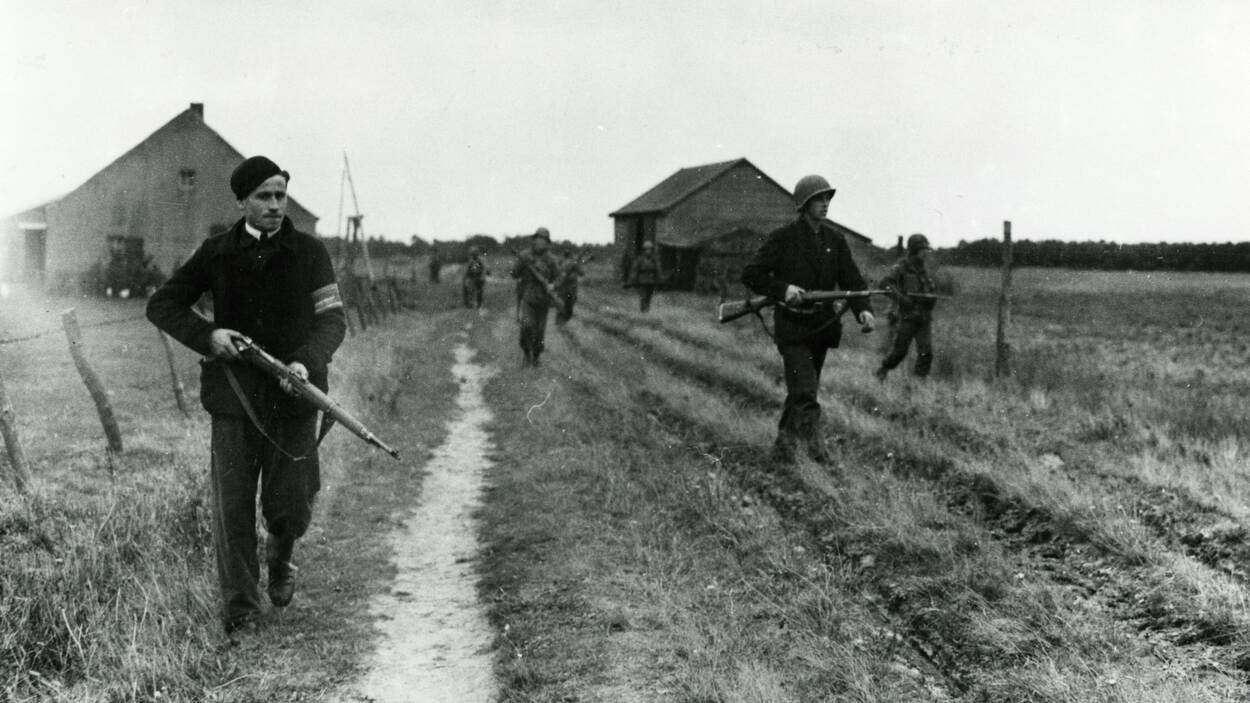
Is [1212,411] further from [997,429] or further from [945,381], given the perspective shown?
[945,381]

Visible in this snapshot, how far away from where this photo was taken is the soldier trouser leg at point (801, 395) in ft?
28.5

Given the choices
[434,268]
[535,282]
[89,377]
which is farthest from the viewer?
[434,268]

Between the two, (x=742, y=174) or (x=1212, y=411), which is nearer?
(x=1212, y=411)

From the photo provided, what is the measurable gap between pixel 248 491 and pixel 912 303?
32.8ft

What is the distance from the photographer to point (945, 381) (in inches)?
535

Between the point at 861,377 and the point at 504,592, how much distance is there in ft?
29.2

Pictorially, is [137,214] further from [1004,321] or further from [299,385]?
[299,385]

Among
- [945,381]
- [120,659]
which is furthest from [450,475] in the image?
[945,381]

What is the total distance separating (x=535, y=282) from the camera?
16438mm

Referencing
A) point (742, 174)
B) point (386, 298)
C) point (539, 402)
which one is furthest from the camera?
point (742, 174)

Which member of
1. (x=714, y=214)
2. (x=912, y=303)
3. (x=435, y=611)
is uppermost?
(x=714, y=214)

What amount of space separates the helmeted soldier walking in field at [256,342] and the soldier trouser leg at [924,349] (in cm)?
986

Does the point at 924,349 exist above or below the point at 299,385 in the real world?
below

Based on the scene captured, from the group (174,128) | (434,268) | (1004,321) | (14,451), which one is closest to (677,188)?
(434,268)
